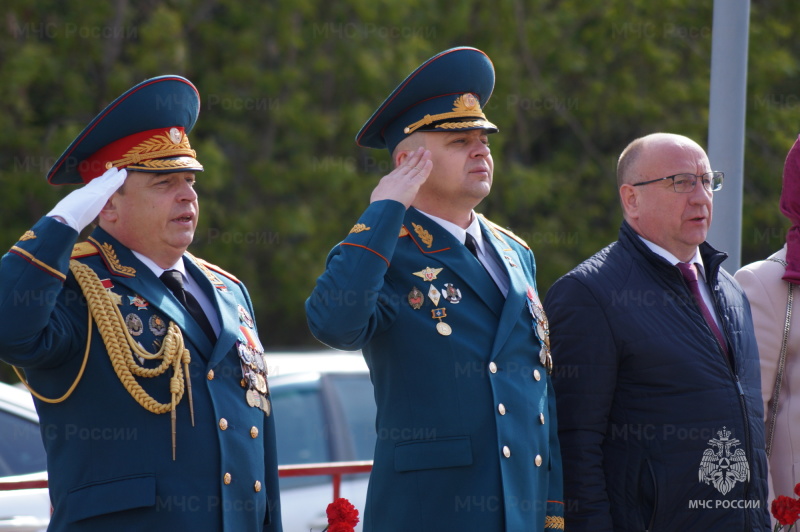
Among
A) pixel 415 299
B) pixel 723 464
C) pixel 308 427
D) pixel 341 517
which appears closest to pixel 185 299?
pixel 415 299

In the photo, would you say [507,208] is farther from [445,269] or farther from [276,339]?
[445,269]

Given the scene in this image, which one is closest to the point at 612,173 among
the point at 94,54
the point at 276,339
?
the point at 276,339

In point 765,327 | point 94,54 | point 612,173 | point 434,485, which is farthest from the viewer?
point 612,173

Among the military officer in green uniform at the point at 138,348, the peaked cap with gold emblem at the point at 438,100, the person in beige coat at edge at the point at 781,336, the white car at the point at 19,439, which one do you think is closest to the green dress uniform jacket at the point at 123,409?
the military officer in green uniform at the point at 138,348

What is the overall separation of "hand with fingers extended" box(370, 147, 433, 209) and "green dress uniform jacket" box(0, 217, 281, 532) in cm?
63

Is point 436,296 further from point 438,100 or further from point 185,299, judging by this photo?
point 185,299

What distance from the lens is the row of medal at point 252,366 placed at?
354cm

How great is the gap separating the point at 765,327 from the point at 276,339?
957 centimetres

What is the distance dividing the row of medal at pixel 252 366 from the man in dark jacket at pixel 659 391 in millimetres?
980

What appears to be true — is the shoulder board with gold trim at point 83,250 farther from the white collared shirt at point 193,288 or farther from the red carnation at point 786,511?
the red carnation at point 786,511

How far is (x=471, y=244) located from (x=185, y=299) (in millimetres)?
954

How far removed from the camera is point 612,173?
44.9ft

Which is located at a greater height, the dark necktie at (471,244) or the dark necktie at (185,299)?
the dark necktie at (471,244)

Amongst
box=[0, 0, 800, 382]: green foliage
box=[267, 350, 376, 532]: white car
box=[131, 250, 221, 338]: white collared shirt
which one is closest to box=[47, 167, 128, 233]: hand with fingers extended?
box=[131, 250, 221, 338]: white collared shirt
